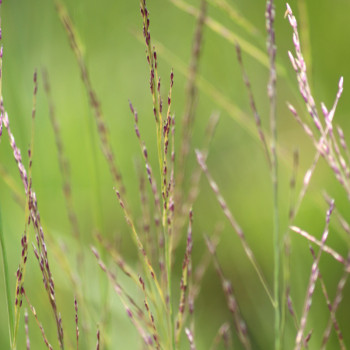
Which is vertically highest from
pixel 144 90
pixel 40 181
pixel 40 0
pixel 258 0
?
pixel 40 0

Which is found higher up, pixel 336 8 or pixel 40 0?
pixel 40 0

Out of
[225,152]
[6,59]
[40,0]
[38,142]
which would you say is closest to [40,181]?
[38,142]

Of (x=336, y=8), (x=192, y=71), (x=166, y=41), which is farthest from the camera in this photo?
(x=166, y=41)

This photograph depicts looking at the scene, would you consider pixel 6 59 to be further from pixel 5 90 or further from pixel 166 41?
pixel 166 41

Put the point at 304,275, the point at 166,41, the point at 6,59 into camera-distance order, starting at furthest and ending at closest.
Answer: the point at 166,41
the point at 6,59
the point at 304,275

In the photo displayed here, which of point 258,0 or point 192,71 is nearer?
point 192,71

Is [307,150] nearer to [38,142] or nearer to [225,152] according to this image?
[225,152]

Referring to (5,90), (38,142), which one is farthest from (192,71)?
(5,90)
